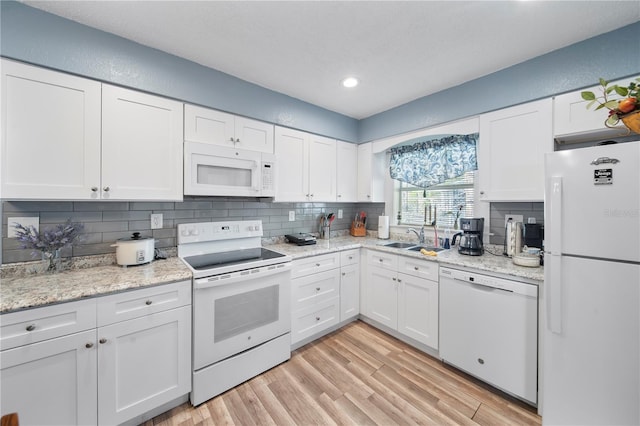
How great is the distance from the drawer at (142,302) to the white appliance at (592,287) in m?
2.27

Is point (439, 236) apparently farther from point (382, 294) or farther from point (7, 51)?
point (7, 51)

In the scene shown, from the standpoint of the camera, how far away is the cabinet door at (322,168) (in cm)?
288

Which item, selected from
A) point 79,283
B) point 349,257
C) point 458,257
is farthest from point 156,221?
point 458,257

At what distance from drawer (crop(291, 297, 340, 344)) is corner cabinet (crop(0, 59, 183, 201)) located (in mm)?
1500

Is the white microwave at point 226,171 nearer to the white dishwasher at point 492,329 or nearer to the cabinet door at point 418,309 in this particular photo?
the cabinet door at point 418,309

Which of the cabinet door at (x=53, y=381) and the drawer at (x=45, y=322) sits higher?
the drawer at (x=45, y=322)

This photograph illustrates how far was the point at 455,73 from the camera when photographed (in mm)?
2207

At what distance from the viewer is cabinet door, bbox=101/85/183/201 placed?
170 centimetres

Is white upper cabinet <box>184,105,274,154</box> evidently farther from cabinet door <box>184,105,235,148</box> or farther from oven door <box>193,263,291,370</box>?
oven door <box>193,263,291,370</box>

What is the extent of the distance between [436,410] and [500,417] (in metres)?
0.39

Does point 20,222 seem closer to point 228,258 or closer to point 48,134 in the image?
point 48,134

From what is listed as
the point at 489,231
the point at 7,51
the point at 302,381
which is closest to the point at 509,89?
the point at 489,231

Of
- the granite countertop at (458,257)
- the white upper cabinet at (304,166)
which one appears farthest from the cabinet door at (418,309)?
the white upper cabinet at (304,166)

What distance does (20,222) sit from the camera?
1.64 meters
